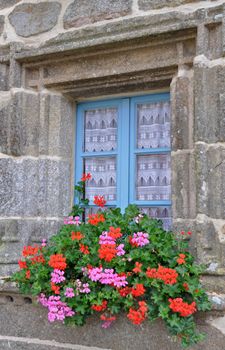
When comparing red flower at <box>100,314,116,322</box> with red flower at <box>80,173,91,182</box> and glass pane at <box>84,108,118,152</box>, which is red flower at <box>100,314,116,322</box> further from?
glass pane at <box>84,108,118,152</box>

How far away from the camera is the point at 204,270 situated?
264 cm

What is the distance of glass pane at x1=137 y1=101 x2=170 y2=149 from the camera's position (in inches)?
125

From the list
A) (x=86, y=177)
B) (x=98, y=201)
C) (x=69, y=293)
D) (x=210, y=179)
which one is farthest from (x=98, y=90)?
(x=69, y=293)

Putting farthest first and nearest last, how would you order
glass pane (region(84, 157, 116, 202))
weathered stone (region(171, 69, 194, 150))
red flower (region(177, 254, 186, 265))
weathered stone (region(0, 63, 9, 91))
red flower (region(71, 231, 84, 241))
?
weathered stone (region(0, 63, 9, 91)), glass pane (region(84, 157, 116, 202)), weathered stone (region(171, 69, 194, 150)), red flower (region(71, 231, 84, 241)), red flower (region(177, 254, 186, 265))

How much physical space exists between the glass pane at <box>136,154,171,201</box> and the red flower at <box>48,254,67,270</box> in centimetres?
74

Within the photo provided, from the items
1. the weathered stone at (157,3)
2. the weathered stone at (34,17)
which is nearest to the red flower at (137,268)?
the weathered stone at (157,3)

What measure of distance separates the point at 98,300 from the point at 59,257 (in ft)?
0.99

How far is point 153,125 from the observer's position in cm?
321

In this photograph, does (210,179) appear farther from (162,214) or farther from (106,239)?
(106,239)

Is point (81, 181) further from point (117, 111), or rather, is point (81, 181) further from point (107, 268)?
point (107, 268)

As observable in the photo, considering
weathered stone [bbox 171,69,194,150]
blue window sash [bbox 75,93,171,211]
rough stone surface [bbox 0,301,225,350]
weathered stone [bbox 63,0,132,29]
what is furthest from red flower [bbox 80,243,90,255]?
weathered stone [bbox 63,0,132,29]

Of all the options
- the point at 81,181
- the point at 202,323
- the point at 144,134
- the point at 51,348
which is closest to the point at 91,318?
the point at 51,348

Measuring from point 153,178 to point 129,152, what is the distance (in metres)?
0.23

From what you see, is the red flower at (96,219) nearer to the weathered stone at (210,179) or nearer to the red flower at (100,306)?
the red flower at (100,306)
